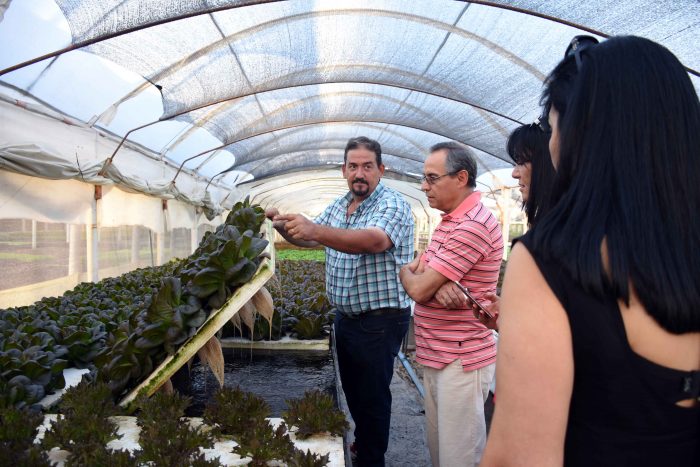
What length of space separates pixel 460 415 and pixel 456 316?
516mm

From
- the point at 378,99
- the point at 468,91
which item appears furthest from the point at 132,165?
the point at 468,91

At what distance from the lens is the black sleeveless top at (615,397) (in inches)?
36.4

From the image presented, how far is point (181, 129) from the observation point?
13148 mm

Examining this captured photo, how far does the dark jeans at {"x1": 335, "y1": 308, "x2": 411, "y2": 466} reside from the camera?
11.2 feet

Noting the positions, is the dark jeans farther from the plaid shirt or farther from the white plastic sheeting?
the white plastic sheeting

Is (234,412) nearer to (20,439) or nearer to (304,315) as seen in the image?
(20,439)

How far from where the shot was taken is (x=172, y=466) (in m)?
1.33

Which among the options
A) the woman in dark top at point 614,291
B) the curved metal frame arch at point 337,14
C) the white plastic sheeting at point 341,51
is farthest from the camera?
the curved metal frame arch at point 337,14

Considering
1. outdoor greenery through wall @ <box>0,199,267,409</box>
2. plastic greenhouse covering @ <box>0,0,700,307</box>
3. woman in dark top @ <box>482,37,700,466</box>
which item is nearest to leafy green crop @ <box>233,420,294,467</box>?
outdoor greenery through wall @ <box>0,199,267,409</box>

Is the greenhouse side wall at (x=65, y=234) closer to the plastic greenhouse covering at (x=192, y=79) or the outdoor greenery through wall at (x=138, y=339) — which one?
the plastic greenhouse covering at (x=192, y=79)

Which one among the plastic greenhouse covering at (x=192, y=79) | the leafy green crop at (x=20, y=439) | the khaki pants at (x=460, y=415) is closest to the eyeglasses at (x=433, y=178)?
the khaki pants at (x=460, y=415)

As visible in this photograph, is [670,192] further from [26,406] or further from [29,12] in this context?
[29,12]

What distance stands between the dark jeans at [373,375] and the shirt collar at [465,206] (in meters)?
0.93

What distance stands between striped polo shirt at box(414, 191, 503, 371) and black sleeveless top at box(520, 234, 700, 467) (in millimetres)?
1625
